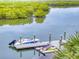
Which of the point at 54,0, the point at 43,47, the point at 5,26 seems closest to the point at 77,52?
the point at 43,47

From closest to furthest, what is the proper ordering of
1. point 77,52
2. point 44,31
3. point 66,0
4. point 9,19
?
point 77,52, point 44,31, point 9,19, point 66,0

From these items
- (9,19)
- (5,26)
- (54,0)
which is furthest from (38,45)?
(54,0)

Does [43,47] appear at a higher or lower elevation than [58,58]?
lower

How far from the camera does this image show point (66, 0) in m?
58.0

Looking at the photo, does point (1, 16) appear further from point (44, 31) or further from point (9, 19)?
point (44, 31)

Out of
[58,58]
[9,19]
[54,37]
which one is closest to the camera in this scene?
[58,58]

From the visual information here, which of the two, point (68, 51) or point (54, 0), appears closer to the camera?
point (68, 51)

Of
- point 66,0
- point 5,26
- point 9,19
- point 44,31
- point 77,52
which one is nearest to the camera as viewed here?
point 77,52

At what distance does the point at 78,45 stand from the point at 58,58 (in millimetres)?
463

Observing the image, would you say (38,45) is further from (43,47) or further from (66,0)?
(66,0)

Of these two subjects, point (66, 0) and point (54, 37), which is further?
point (66, 0)

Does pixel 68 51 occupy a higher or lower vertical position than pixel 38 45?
higher

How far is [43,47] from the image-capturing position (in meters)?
15.9

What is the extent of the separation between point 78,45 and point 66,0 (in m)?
54.0
